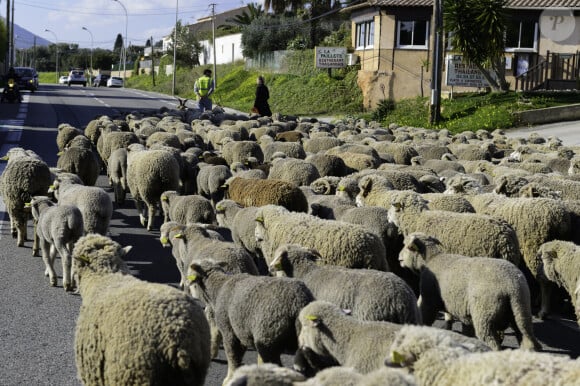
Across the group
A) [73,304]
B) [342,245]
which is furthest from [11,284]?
[342,245]

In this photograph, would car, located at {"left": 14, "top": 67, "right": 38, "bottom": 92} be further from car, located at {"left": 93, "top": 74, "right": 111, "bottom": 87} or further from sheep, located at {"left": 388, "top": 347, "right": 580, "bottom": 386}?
sheep, located at {"left": 388, "top": 347, "right": 580, "bottom": 386}

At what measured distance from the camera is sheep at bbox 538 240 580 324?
722 cm

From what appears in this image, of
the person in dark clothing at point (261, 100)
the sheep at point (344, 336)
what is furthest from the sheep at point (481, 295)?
the person in dark clothing at point (261, 100)

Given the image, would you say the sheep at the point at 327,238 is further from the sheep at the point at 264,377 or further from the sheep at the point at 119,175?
the sheep at the point at 119,175

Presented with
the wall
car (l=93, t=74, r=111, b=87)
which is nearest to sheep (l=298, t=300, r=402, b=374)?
the wall

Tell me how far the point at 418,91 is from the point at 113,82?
5744 cm

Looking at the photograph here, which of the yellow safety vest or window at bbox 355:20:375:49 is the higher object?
window at bbox 355:20:375:49

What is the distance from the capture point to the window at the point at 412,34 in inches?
1481

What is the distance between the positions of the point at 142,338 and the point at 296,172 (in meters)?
6.96

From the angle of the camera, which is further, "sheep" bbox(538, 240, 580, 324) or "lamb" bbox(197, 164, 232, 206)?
"lamb" bbox(197, 164, 232, 206)

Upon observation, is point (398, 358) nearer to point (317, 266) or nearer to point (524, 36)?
point (317, 266)

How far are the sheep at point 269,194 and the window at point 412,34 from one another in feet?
95.2

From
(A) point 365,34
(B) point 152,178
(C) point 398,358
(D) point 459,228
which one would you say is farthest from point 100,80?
(C) point 398,358

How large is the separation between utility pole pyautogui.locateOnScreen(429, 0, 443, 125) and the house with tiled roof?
672cm
